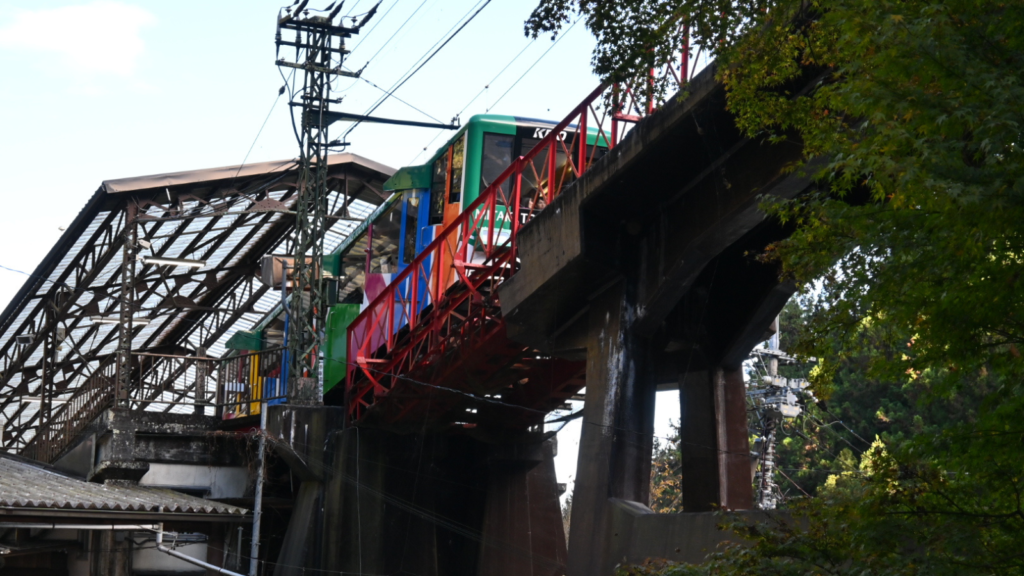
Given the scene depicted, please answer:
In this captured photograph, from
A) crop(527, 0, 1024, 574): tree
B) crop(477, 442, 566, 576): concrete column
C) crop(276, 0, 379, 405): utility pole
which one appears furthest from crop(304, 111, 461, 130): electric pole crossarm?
crop(527, 0, 1024, 574): tree

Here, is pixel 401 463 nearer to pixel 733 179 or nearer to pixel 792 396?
pixel 792 396

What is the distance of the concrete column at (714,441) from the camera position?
14023mm

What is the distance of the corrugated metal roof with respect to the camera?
1659 centimetres

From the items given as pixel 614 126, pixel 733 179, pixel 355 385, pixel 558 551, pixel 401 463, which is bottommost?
pixel 558 551

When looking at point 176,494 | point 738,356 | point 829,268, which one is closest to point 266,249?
point 176,494

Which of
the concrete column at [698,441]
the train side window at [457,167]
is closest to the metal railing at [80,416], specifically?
the train side window at [457,167]

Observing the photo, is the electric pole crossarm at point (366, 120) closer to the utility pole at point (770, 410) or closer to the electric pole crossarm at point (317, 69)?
the electric pole crossarm at point (317, 69)

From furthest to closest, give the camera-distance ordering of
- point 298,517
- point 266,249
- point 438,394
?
1. point 266,249
2. point 298,517
3. point 438,394

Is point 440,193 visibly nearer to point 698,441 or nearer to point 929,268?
point 698,441

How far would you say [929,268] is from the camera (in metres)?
6.12

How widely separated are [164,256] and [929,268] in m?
26.1

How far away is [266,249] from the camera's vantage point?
32.2m

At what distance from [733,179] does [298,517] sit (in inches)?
447

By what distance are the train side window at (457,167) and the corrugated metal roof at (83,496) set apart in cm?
666
